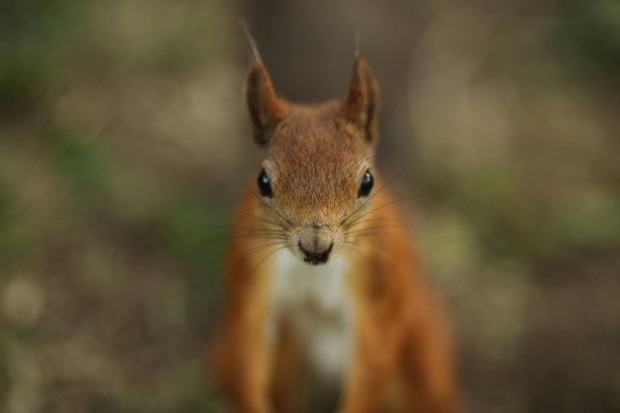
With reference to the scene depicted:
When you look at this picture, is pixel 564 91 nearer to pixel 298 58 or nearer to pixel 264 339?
pixel 298 58

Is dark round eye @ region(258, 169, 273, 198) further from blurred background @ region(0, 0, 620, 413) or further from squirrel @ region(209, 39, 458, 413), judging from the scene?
blurred background @ region(0, 0, 620, 413)

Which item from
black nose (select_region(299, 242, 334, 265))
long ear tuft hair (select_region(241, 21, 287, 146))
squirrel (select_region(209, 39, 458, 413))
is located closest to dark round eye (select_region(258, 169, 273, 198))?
squirrel (select_region(209, 39, 458, 413))

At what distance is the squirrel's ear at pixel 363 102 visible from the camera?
254 centimetres

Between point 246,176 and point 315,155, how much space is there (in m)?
2.08


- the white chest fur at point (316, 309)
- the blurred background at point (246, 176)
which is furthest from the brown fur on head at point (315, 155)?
the blurred background at point (246, 176)

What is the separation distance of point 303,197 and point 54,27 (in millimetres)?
2786

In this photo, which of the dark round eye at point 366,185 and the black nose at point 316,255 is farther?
the dark round eye at point 366,185

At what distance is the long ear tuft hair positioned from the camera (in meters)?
2.52

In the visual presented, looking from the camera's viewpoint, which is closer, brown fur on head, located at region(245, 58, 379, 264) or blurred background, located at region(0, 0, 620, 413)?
brown fur on head, located at region(245, 58, 379, 264)

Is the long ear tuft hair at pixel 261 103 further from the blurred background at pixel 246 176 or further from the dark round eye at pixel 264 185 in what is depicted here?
the blurred background at pixel 246 176

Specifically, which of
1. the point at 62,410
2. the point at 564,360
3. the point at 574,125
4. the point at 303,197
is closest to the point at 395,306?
the point at 303,197

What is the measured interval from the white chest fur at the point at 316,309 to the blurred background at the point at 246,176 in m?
0.65

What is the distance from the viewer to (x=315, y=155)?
7.91 ft

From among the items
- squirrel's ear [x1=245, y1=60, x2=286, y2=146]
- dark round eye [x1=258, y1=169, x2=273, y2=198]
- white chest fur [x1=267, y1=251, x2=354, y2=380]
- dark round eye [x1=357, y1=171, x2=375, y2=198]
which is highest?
squirrel's ear [x1=245, y1=60, x2=286, y2=146]
